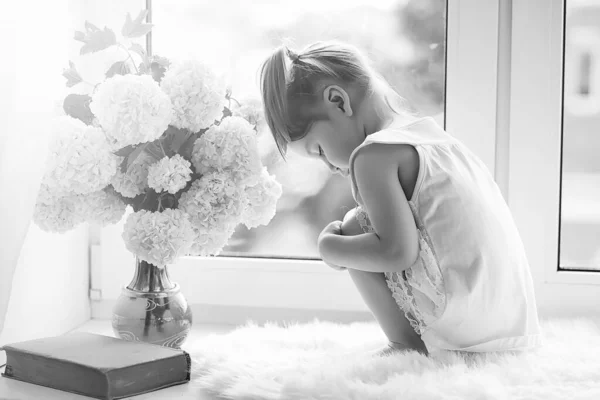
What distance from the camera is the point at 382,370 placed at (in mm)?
946

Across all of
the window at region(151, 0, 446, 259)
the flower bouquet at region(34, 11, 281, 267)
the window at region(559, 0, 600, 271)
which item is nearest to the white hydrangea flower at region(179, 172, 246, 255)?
the flower bouquet at region(34, 11, 281, 267)

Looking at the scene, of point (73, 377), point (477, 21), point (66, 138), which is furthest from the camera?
point (477, 21)

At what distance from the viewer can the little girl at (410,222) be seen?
39.9 inches

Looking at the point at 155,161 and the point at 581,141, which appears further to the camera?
the point at 581,141

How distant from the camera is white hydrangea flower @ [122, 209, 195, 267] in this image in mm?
1021

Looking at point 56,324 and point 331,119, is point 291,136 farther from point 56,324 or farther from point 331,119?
point 56,324

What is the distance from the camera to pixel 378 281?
42.1 inches

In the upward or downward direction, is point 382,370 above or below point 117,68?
below

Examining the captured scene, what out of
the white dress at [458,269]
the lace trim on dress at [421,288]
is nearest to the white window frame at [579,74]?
the white dress at [458,269]

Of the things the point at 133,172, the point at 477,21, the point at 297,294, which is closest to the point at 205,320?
the point at 297,294

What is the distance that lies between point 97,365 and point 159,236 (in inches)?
8.3

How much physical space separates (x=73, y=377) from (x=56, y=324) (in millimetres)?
449

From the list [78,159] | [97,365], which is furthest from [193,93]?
[97,365]

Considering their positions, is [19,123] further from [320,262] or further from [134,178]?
[320,262]
